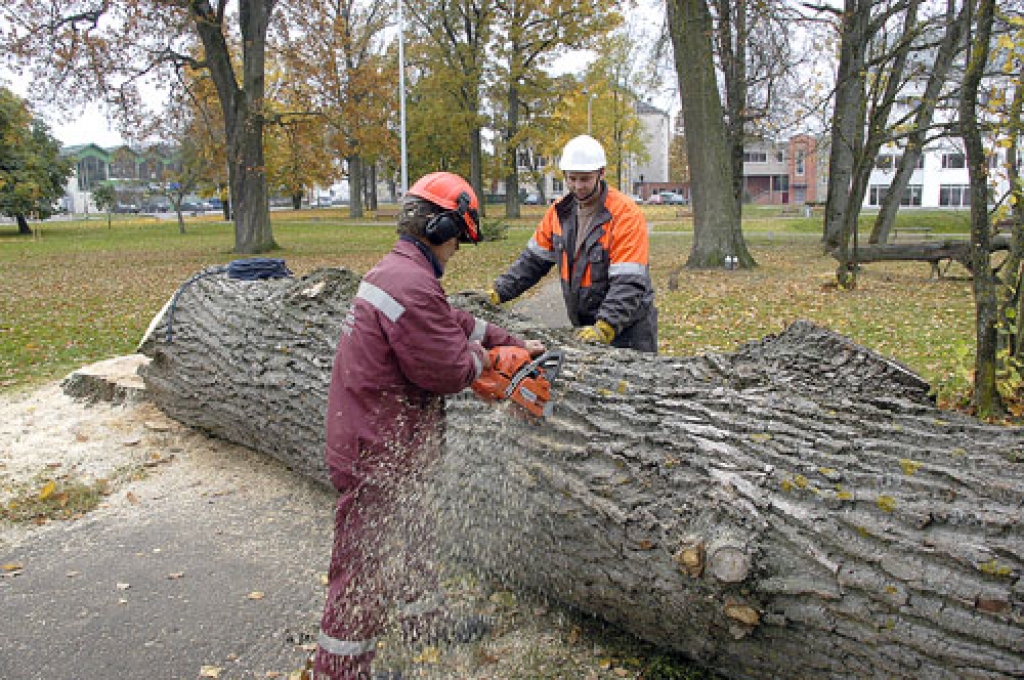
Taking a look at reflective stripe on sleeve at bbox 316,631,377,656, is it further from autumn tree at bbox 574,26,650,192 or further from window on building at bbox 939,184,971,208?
window on building at bbox 939,184,971,208

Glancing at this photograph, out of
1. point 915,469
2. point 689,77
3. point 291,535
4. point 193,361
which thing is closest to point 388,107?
point 689,77

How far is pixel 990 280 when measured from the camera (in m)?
4.10

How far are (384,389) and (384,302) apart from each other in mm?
295

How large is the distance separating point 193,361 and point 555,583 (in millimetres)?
3050

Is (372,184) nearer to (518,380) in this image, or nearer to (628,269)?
(628,269)

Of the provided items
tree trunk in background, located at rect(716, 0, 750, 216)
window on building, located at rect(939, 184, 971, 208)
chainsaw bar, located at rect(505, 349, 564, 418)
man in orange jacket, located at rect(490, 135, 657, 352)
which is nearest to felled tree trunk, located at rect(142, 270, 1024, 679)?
chainsaw bar, located at rect(505, 349, 564, 418)

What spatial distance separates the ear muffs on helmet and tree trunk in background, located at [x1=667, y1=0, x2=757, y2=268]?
11139mm

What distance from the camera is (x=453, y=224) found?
2.58 metres

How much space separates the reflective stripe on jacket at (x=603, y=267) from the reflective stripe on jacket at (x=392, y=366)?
4.73 feet

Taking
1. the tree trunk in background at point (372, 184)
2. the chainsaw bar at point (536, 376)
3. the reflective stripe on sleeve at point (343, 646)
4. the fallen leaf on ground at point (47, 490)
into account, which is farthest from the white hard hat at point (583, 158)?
the tree trunk in background at point (372, 184)

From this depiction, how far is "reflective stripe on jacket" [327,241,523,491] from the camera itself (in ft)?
8.02

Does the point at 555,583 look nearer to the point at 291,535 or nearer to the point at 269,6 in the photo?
the point at 291,535

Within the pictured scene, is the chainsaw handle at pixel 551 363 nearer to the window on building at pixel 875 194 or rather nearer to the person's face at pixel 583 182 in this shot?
the person's face at pixel 583 182

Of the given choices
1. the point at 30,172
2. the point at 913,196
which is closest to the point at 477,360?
the point at 30,172
